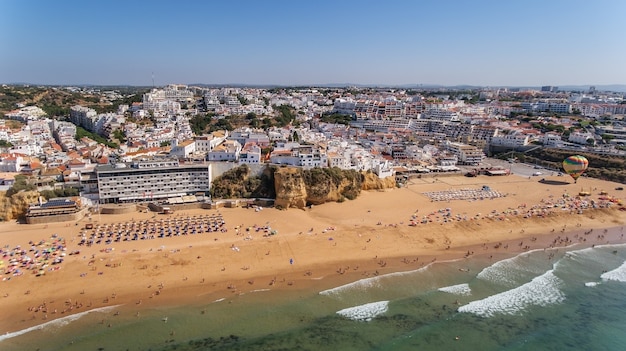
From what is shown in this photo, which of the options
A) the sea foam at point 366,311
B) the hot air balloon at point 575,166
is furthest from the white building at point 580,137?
the sea foam at point 366,311

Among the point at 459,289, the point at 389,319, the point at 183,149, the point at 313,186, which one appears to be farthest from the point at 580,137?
the point at 183,149

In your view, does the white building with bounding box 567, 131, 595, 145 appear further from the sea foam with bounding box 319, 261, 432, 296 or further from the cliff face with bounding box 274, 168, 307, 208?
the sea foam with bounding box 319, 261, 432, 296

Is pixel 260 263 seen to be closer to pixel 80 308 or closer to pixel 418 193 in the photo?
pixel 80 308

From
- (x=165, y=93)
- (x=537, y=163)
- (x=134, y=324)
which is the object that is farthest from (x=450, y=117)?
(x=134, y=324)

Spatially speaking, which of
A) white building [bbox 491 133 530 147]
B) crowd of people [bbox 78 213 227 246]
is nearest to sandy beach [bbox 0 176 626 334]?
crowd of people [bbox 78 213 227 246]

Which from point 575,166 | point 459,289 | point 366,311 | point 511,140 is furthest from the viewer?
point 511,140

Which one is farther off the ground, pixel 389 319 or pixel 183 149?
pixel 183 149

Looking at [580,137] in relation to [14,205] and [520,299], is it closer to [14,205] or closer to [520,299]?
[520,299]
